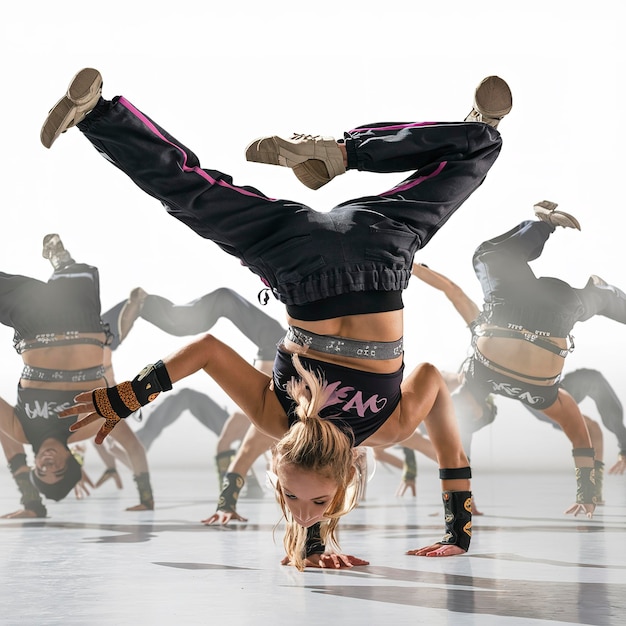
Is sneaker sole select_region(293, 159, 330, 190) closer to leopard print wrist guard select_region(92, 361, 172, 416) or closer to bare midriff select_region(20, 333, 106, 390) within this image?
leopard print wrist guard select_region(92, 361, 172, 416)

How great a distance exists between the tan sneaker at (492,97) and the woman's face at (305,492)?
1123 mm

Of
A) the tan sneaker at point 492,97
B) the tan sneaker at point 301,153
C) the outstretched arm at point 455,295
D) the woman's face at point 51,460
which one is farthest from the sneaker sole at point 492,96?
the woman's face at point 51,460

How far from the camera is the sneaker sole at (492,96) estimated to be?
8.52 feet

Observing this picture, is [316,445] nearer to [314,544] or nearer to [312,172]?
[314,544]

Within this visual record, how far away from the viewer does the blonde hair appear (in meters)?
2.29

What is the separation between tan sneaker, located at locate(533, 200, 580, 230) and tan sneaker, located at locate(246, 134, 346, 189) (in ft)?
10.3

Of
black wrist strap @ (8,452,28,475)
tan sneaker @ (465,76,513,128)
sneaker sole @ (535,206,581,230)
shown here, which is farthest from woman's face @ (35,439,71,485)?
tan sneaker @ (465,76,513,128)

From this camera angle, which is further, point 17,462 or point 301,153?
point 17,462

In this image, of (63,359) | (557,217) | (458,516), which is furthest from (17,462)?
(557,217)

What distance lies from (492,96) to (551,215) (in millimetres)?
2817

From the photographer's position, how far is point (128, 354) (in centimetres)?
716

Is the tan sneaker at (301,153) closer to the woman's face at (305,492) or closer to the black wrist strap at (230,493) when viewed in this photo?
the woman's face at (305,492)

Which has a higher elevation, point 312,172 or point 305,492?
point 312,172

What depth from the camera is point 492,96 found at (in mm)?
2596
